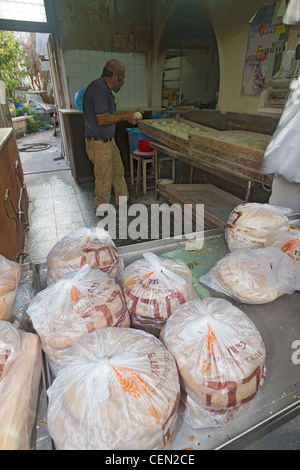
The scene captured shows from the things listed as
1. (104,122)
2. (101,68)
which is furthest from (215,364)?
(101,68)

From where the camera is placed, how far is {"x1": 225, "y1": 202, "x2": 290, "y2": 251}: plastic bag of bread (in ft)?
4.22

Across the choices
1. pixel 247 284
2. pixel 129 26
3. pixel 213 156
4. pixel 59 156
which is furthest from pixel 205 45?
pixel 247 284

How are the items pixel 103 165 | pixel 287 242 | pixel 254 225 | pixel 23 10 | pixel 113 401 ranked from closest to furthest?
pixel 113 401, pixel 287 242, pixel 254 225, pixel 103 165, pixel 23 10

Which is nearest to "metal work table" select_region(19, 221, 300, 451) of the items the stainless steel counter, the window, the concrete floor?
the stainless steel counter

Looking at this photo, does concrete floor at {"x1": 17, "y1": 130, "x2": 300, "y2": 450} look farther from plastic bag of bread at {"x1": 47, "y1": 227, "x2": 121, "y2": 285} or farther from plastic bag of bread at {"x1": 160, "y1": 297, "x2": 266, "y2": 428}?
plastic bag of bread at {"x1": 160, "y1": 297, "x2": 266, "y2": 428}

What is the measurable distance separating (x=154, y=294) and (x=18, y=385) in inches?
17.5

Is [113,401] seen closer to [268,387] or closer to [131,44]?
[268,387]

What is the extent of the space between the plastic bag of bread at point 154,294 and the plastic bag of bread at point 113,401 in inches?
9.2

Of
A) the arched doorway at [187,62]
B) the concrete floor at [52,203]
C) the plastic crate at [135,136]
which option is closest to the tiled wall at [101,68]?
the arched doorway at [187,62]

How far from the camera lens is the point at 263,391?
794 millimetres

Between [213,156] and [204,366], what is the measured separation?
2295mm

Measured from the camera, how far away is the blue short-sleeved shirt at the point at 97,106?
354cm

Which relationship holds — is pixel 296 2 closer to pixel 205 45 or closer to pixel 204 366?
pixel 204 366

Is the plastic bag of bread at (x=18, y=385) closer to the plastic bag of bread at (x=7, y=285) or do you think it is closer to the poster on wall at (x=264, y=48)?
A: the plastic bag of bread at (x=7, y=285)
